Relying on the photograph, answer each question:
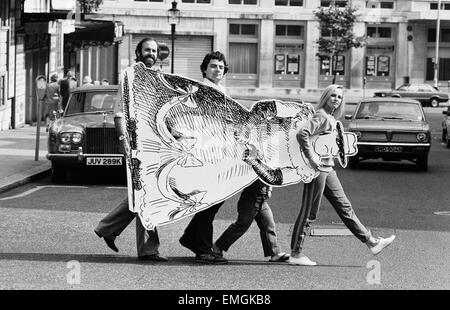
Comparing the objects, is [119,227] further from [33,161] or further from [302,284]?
[33,161]

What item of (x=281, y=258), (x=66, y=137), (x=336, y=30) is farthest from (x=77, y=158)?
(x=336, y=30)

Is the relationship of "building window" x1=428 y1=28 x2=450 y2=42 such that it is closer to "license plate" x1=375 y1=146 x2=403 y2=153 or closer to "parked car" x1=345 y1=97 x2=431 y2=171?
"parked car" x1=345 y1=97 x2=431 y2=171

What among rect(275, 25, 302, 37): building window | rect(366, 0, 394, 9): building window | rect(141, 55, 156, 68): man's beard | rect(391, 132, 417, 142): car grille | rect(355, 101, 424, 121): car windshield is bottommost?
rect(391, 132, 417, 142): car grille

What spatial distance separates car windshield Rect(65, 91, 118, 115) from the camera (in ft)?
66.1

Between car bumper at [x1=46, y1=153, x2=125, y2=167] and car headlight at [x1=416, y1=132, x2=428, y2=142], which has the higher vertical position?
car headlight at [x1=416, y1=132, x2=428, y2=142]

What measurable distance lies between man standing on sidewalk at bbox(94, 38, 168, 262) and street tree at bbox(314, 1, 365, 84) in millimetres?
58142

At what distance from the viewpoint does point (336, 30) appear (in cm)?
6856

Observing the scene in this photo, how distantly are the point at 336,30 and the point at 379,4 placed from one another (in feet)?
20.8

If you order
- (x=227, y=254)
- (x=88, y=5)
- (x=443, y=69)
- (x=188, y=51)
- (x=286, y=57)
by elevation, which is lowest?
(x=227, y=254)

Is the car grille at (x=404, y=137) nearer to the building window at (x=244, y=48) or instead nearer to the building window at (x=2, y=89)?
the building window at (x=2, y=89)

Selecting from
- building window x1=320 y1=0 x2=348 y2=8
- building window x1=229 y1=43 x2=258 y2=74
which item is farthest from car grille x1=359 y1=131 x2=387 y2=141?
building window x1=320 y1=0 x2=348 y2=8

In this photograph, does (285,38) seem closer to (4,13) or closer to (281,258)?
(4,13)

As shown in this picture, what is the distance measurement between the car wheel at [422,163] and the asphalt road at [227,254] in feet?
17.7

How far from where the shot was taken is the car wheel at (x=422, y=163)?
23891 mm
